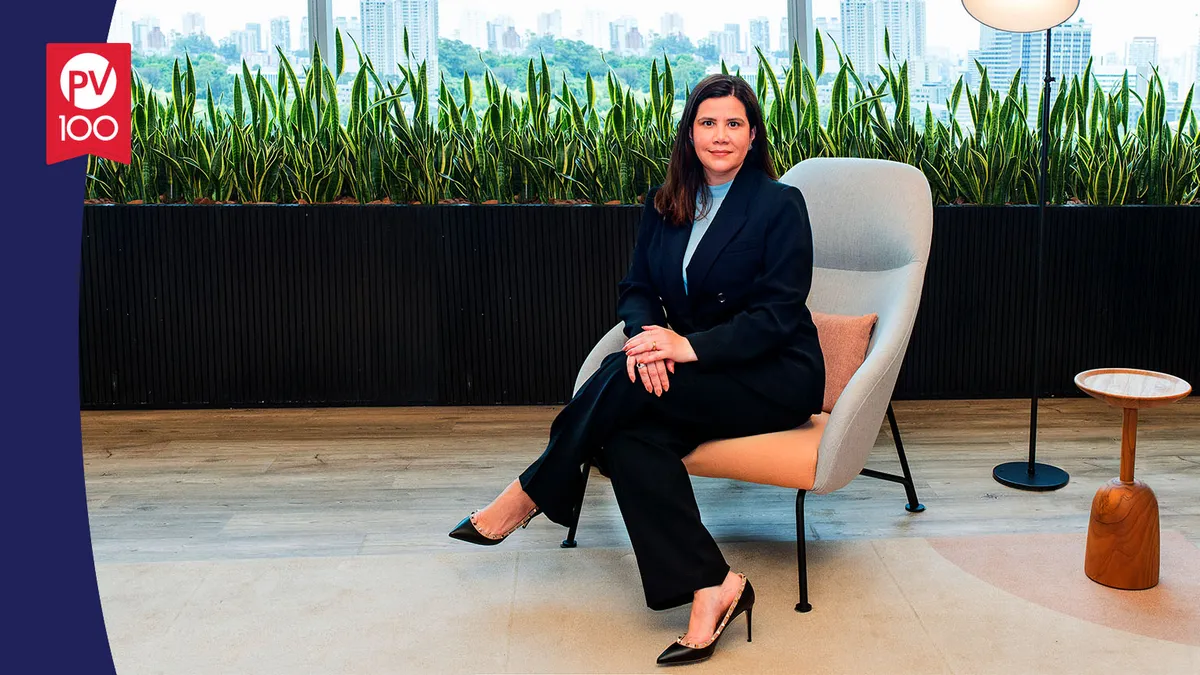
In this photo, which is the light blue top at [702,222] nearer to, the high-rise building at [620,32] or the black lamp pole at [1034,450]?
the black lamp pole at [1034,450]

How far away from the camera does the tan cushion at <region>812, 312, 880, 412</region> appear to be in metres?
2.82

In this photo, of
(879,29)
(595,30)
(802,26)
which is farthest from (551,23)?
(879,29)

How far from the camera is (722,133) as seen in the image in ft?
8.54

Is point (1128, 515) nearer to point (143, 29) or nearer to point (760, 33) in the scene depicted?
point (760, 33)

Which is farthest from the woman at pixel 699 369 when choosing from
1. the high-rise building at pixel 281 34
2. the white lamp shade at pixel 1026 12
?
the high-rise building at pixel 281 34

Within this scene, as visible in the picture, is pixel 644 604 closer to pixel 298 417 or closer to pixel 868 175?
pixel 868 175

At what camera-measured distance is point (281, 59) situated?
429 cm

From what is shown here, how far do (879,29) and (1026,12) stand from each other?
5.02 ft

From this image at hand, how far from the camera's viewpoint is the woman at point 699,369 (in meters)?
2.33

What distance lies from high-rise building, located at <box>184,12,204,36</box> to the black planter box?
3.11ft

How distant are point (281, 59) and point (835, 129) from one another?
7.05 ft

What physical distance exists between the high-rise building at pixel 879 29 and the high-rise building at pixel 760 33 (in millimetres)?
312

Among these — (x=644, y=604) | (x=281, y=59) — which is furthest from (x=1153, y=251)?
(x=281, y=59)

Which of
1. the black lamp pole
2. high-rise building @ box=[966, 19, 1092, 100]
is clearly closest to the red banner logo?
the black lamp pole
